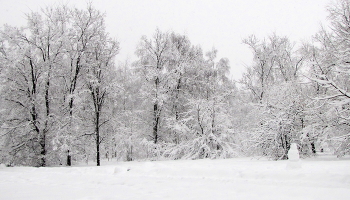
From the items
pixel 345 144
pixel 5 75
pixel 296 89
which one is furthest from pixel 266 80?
pixel 5 75

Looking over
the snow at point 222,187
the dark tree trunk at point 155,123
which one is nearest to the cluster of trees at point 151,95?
the dark tree trunk at point 155,123

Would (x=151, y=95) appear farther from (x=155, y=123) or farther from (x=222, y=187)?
(x=222, y=187)

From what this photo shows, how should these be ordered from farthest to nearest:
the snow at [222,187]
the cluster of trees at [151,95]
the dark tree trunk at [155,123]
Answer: the dark tree trunk at [155,123], the cluster of trees at [151,95], the snow at [222,187]

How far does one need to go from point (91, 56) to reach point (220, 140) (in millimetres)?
13025

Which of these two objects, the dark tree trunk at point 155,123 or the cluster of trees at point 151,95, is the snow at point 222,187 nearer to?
the cluster of trees at point 151,95

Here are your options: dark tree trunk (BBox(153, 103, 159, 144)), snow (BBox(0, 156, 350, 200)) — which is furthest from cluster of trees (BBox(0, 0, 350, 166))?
snow (BBox(0, 156, 350, 200))

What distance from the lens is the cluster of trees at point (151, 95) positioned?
1371 centimetres

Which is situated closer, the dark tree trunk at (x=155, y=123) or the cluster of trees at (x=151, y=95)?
the cluster of trees at (x=151, y=95)

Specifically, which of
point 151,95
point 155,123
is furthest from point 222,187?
point 155,123

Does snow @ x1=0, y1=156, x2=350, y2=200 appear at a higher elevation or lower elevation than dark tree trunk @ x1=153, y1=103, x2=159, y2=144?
lower

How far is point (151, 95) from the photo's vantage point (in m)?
20.8

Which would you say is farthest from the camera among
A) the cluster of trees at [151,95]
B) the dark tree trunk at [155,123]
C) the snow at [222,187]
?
the dark tree trunk at [155,123]

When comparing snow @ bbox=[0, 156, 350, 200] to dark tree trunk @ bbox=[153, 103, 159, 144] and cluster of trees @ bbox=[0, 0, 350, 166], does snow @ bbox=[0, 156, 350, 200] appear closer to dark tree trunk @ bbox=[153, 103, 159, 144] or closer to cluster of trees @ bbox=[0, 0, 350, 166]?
cluster of trees @ bbox=[0, 0, 350, 166]

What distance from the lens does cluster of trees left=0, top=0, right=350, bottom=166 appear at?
13.7 metres
